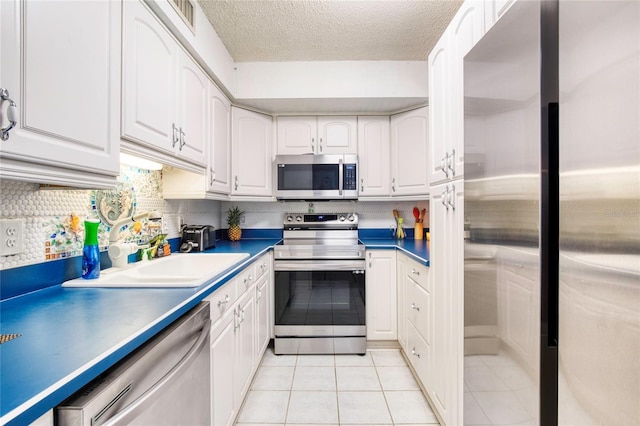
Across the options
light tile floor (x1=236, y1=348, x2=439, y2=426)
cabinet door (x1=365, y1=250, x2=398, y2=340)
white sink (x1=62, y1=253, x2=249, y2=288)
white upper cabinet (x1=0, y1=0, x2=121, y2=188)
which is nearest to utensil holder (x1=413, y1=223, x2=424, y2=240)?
cabinet door (x1=365, y1=250, x2=398, y2=340)

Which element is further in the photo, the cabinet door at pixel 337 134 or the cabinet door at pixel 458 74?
the cabinet door at pixel 337 134

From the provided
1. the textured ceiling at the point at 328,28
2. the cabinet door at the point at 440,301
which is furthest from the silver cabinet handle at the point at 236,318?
the textured ceiling at the point at 328,28

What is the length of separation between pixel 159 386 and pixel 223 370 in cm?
65

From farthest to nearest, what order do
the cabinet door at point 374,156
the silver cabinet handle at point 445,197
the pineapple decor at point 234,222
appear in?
the pineapple decor at point 234,222 < the cabinet door at point 374,156 < the silver cabinet handle at point 445,197

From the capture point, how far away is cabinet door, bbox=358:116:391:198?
2.73 meters

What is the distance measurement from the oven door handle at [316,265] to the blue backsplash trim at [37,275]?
136 cm

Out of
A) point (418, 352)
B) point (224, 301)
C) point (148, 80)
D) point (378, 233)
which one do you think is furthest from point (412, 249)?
point (148, 80)

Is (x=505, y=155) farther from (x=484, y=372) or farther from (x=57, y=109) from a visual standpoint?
(x=57, y=109)

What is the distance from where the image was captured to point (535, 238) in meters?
0.66

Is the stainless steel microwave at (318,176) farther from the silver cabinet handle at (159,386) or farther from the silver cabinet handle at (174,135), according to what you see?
the silver cabinet handle at (159,386)

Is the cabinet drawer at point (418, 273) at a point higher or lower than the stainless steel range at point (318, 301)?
higher

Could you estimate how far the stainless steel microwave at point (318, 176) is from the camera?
103 inches

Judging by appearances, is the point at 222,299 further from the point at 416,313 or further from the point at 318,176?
the point at 318,176

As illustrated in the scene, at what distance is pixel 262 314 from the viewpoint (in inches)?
84.5
